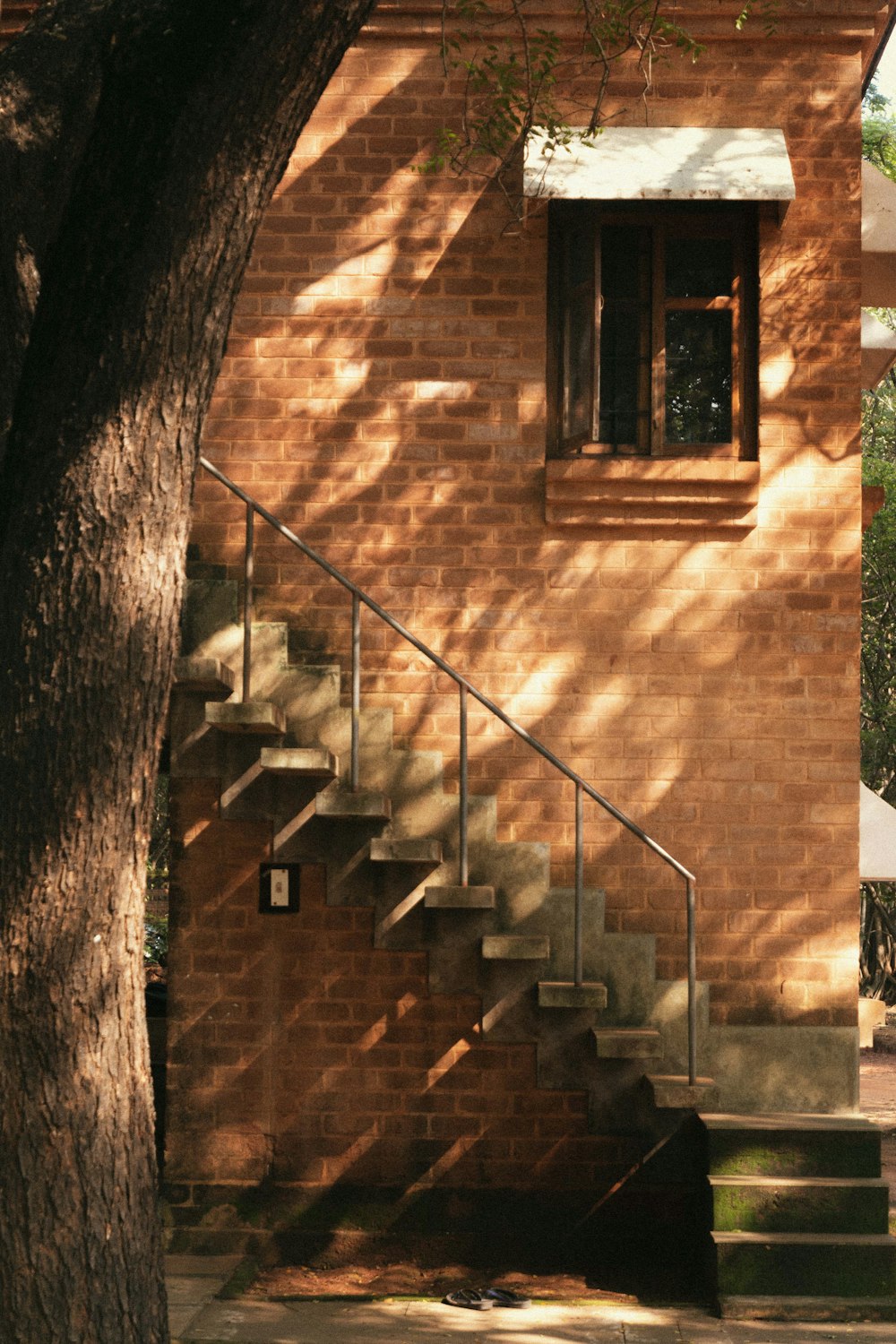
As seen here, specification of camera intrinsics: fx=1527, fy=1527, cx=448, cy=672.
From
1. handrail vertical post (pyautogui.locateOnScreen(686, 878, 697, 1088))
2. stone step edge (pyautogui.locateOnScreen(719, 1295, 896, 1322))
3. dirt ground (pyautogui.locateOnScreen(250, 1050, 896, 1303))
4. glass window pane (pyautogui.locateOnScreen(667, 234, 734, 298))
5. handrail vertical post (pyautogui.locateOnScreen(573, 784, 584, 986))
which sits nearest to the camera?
stone step edge (pyautogui.locateOnScreen(719, 1295, 896, 1322))

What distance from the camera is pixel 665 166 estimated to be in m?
7.62

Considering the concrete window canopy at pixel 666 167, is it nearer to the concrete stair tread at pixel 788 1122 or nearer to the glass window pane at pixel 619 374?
the glass window pane at pixel 619 374

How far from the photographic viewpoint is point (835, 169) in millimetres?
7902

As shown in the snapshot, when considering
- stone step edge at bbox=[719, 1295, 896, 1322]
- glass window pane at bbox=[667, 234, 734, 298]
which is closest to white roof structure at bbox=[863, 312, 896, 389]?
glass window pane at bbox=[667, 234, 734, 298]

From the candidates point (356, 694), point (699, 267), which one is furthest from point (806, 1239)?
point (699, 267)

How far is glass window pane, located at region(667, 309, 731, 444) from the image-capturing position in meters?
7.98

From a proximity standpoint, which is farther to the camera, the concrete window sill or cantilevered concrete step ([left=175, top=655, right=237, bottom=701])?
the concrete window sill

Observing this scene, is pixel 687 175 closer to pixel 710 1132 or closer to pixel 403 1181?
pixel 710 1132

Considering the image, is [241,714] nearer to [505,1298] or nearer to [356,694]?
[356,694]

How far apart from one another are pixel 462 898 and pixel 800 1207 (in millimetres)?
2083

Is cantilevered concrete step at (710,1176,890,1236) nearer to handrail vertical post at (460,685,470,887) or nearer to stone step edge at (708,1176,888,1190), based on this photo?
stone step edge at (708,1176,888,1190)

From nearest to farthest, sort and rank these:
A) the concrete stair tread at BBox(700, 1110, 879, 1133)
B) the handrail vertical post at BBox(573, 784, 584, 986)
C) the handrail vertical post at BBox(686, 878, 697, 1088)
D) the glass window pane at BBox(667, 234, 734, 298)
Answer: the handrail vertical post at BBox(573, 784, 584, 986), the handrail vertical post at BBox(686, 878, 697, 1088), the concrete stair tread at BBox(700, 1110, 879, 1133), the glass window pane at BBox(667, 234, 734, 298)

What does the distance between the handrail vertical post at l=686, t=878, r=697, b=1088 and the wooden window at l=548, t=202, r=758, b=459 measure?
7.62 ft

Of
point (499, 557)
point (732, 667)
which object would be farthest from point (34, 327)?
point (732, 667)
